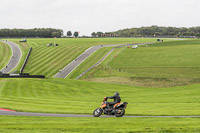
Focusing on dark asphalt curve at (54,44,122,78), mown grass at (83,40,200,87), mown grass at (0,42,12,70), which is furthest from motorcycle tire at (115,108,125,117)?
mown grass at (0,42,12,70)

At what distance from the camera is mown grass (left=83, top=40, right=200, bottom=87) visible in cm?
7094

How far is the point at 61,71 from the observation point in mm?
90938

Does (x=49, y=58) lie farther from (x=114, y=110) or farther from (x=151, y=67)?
(x=114, y=110)

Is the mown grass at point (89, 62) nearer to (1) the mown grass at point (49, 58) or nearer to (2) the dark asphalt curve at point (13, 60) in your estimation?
(1) the mown grass at point (49, 58)

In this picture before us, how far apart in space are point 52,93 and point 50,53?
7058 centimetres

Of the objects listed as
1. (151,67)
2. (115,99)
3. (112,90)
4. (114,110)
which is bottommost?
(112,90)

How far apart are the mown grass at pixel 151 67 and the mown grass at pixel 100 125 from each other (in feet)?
154

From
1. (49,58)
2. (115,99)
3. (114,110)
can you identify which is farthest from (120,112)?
(49,58)

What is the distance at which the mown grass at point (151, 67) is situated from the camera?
2793 inches

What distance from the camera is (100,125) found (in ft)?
64.9

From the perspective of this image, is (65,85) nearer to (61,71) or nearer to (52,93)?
(52,93)

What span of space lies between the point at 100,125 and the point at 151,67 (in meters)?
67.5

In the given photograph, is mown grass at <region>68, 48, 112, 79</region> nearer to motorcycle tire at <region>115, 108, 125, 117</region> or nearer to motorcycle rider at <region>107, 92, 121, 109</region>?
motorcycle rider at <region>107, 92, 121, 109</region>

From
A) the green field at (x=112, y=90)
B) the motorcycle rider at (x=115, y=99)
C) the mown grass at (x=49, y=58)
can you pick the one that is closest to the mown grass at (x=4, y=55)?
the green field at (x=112, y=90)
